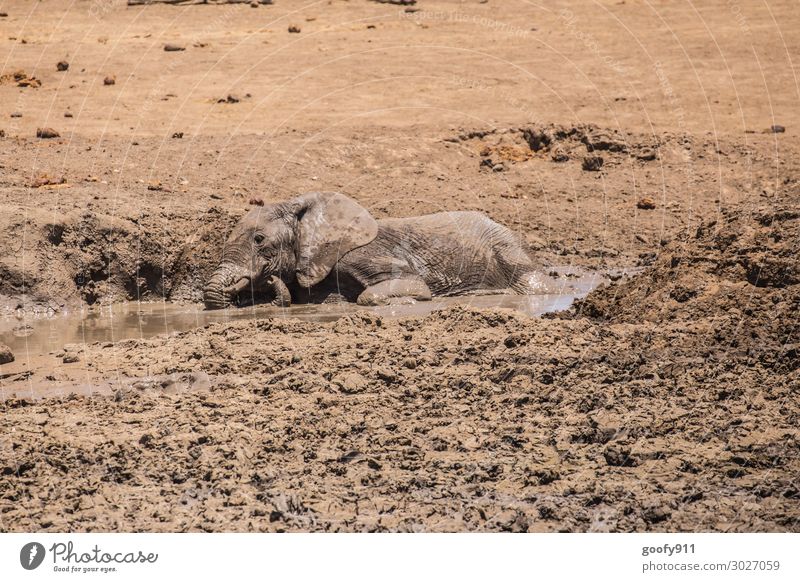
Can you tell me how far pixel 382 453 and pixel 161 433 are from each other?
1.43 m

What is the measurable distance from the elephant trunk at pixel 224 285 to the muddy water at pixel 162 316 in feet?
0.35

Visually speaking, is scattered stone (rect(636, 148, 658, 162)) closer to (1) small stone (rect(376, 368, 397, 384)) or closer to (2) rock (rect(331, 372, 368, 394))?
(1) small stone (rect(376, 368, 397, 384))

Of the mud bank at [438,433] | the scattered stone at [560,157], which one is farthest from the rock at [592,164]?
the mud bank at [438,433]

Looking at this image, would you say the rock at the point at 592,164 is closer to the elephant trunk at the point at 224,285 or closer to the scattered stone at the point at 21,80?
the elephant trunk at the point at 224,285

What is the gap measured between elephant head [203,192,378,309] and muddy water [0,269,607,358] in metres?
0.30

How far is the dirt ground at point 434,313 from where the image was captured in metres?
6.43

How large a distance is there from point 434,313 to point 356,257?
2.74 metres

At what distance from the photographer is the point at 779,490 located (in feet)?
20.4

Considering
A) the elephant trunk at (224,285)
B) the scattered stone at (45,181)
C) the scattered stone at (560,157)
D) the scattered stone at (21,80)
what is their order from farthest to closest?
1. the scattered stone at (21,80)
2. the scattered stone at (560,157)
3. the scattered stone at (45,181)
4. the elephant trunk at (224,285)

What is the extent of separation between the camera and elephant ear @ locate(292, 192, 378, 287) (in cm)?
1273

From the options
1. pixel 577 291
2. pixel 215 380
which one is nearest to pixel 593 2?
pixel 577 291

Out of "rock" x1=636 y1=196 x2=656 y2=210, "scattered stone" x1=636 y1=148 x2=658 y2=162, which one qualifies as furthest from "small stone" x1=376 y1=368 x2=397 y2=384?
"scattered stone" x1=636 y1=148 x2=658 y2=162

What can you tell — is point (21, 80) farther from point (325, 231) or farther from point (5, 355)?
point (5, 355)

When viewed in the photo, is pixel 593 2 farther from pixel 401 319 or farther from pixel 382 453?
pixel 382 453
